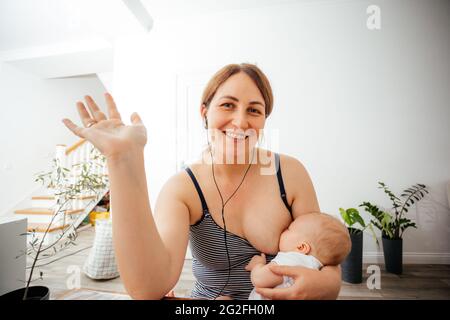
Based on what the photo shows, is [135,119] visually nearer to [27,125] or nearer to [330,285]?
[330,285]

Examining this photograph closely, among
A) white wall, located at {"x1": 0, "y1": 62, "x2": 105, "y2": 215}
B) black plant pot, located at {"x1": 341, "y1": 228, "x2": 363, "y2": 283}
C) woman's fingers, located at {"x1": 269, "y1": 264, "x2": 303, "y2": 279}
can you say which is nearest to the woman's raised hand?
woman's fingers, located at {"x1": 269, "y1": 264, "x2": 303, "y2": 279}

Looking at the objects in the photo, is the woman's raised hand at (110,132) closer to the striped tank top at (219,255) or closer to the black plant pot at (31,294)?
the striped tank top at (219,255)

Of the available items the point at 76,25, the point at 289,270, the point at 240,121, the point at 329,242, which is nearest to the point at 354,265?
the point at 329,242

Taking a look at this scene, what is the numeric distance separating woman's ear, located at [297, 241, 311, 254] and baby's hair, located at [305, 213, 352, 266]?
0.05 ft

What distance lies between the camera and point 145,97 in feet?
7.41

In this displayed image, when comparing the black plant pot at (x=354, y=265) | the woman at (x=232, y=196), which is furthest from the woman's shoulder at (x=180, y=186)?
the black plant pot at (x=354, y=265)

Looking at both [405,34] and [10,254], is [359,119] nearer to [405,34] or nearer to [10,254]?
[405,34]

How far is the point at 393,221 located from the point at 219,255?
2011 mm

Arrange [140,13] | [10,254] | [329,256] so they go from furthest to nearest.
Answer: [140,13]
[10,254]
[329,256]

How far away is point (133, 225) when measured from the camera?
1.08ft

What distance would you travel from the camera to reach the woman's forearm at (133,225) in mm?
327

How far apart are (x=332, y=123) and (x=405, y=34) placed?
1.08 m

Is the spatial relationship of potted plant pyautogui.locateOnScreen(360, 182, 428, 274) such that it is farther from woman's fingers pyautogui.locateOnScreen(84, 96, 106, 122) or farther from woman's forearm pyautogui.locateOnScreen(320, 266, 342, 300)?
woman's fingers pyautogui.locateOnScreen(84, 96, 106, 122)
